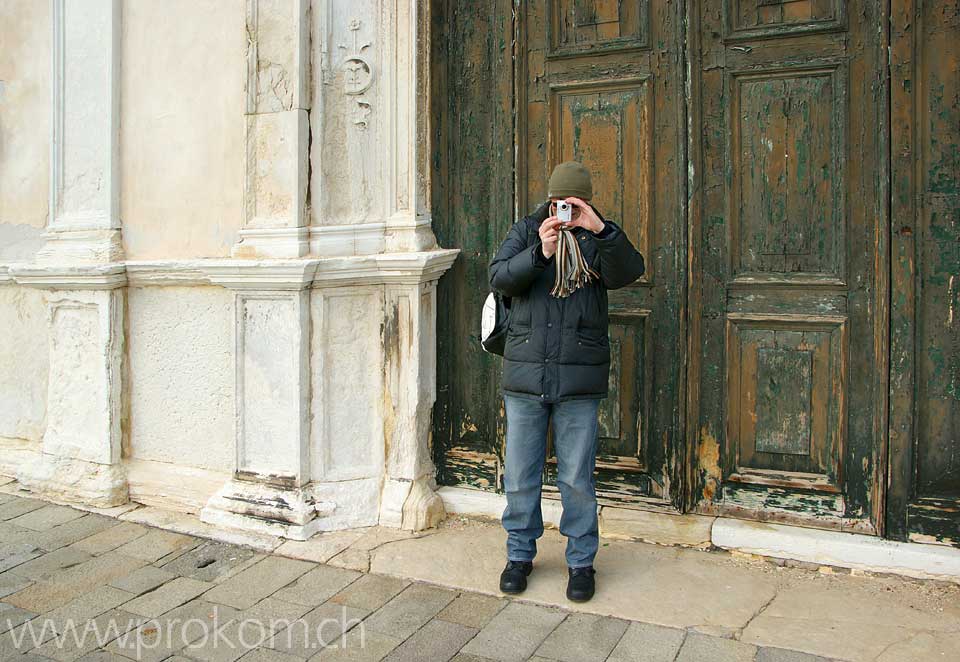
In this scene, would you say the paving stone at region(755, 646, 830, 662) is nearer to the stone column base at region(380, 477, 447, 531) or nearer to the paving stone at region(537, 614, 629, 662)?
the paving stone at region(537, 614, 629, 662)

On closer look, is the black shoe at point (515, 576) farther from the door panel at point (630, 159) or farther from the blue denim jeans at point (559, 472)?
the door panel at point (630, 159)

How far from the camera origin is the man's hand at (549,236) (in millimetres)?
3652

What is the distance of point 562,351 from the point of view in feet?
12.3

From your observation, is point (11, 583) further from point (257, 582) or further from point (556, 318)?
point (556, 318)

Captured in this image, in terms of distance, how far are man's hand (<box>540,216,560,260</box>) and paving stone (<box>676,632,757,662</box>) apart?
1.59 metres

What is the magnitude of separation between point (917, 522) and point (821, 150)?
1702 mm

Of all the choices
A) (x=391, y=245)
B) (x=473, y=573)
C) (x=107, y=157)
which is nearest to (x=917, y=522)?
(x=473, y=573)

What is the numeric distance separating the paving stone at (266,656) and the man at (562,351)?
0.96 meters

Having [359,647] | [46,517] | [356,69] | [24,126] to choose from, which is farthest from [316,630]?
[24,126]

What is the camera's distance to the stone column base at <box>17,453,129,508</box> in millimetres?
5121

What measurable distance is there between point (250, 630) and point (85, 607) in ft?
2.60

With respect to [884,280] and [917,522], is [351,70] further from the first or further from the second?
[917,522]

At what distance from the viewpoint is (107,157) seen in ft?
17.1

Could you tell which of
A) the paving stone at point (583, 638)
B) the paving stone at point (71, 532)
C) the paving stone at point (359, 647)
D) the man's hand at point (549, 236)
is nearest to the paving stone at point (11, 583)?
the paving stone at point (71, 532)
